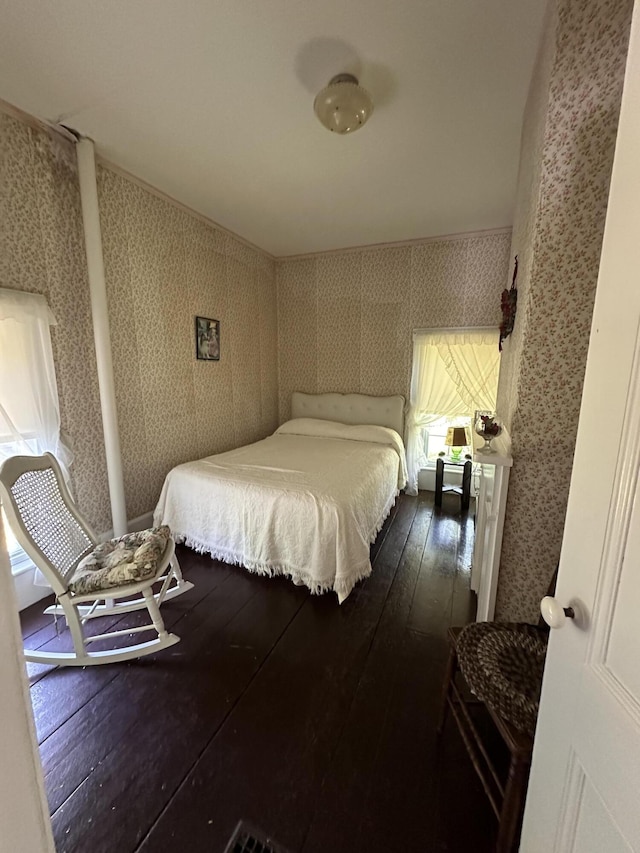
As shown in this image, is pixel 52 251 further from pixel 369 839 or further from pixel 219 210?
pixel 369 839

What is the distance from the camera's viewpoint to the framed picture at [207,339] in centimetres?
323

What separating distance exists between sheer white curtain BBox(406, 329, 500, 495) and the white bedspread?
Result: 1.04 m

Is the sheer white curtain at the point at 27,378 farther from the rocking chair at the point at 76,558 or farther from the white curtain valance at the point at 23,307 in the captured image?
the rocking chair at the point at 76,558

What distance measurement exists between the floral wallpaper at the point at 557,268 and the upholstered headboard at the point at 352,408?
2.47 metres

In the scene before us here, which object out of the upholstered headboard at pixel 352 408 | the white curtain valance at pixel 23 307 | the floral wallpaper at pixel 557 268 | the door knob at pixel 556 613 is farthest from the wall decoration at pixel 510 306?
the white curtain valance at pixel 23 307

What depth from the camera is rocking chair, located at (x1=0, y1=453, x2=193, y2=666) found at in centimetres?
158

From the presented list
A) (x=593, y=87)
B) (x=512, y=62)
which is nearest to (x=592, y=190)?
(x=593, y=87)

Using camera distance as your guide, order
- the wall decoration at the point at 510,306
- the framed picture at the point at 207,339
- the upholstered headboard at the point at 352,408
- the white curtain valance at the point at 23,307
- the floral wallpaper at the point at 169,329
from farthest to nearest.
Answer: the upholstered headboard at the point at 352,408 < the framed picture at the point at 207,339 < the floral wallpaper at the point at 169,329 < the white curtain valance at the point at 23,307 < the wall decoration at the point at 510,306

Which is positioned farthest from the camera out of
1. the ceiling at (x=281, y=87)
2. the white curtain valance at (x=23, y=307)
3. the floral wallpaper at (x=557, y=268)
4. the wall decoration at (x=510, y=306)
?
the white curtain valance at (x=23, y=307)

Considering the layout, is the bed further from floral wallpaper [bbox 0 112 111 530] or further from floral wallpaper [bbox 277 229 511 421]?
floral wallpaper [bbox 277 229 511 421]

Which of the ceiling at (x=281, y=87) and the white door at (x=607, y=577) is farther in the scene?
the ceiling at (x=281, y=87)

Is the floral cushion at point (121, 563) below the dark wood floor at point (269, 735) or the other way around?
the other way around

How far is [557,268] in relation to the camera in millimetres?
1261

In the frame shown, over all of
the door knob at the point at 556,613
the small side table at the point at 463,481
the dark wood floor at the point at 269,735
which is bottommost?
the dark wood floor at the point at 269,735
